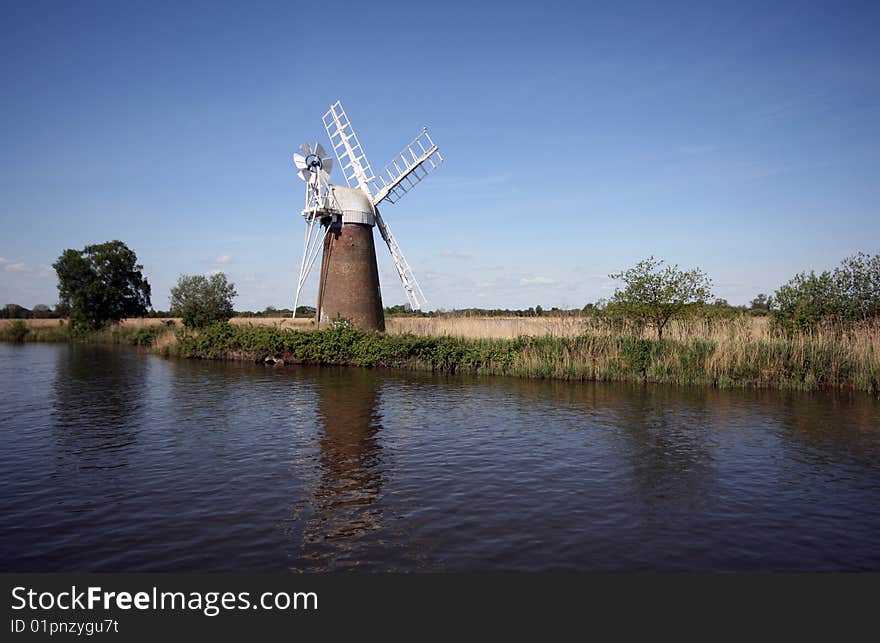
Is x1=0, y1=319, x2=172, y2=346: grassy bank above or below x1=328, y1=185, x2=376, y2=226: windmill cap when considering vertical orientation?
below

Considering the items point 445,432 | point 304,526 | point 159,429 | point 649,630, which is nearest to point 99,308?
point 159,429

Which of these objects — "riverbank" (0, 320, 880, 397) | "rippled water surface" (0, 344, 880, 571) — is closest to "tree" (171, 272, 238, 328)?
"riverbank" (0, 320, 880, 397)

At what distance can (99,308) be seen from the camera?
49250 millimetres

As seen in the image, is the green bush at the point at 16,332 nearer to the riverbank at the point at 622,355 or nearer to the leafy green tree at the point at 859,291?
the riverbank at the point at 622,355

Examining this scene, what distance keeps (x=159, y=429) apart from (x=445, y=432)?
5.83 metres

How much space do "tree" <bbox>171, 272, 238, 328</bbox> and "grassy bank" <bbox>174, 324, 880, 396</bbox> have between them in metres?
10.9

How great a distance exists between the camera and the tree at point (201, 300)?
34.0 meters

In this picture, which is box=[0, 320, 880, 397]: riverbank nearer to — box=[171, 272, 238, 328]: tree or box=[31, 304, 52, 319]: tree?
box=[171, 272, 238, 328]: tree

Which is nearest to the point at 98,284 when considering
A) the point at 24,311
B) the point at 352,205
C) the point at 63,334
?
the point at 63,334

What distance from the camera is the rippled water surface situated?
225 inches

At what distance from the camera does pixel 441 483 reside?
7.98 metres

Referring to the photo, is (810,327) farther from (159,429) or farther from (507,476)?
(159,429)

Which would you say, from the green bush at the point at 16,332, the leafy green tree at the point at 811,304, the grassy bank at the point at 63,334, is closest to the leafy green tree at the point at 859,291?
the leafy green tree at the point at 811,304

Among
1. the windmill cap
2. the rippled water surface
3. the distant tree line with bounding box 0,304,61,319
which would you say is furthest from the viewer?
the distant tree line with bounding box 0,304,61,319
